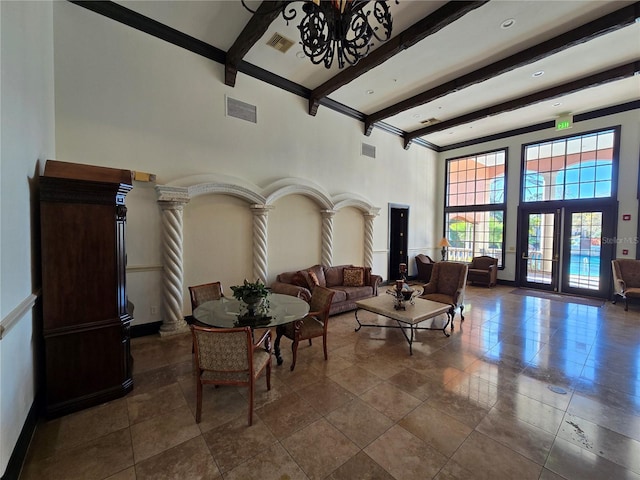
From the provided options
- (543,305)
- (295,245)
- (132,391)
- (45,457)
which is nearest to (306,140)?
(295,245)

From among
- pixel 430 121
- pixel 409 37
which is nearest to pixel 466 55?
pixel 409 37

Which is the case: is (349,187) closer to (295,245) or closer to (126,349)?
(295,245)

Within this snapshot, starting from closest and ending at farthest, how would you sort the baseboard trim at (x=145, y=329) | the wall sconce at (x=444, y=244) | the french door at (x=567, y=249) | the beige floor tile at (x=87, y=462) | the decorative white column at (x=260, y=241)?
the beige floor tile at (x=87, y=462)
the baseboard trim at (x=145, y=329)
the decorative white column at (x=260, y=241)
the french door at (x=567, y=249)
the wall sconce at (x=444, y=244)

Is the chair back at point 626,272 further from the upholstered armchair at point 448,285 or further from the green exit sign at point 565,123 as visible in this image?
the upholstered armchair at point 448,285

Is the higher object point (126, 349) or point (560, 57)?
point (560, 57)

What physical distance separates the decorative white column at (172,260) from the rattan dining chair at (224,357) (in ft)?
7.04

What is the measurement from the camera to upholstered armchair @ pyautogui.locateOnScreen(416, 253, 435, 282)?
793 cm

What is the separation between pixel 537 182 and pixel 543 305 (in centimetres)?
352

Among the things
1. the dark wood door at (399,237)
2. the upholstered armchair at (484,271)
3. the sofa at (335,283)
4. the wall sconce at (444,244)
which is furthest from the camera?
the wall sconce at (444,244)

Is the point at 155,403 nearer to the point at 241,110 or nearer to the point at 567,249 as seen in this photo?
Answer: the point at 241,110

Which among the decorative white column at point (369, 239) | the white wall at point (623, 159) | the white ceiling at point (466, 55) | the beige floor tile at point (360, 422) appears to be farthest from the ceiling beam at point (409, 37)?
the white wall at point (623, 159)

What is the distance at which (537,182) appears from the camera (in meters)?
7.20

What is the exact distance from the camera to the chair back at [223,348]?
2010mm

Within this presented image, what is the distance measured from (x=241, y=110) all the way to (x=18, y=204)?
351cm
